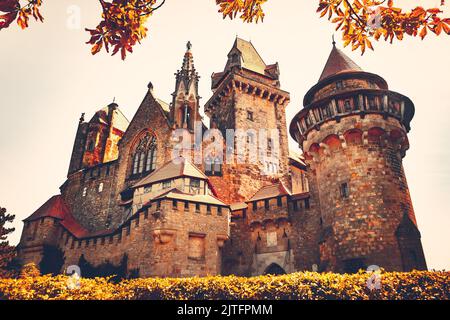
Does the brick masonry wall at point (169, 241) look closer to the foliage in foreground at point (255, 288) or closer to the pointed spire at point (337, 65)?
the foliage in foreground at point (255, 288)

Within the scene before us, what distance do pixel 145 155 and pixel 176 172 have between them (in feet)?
25.4

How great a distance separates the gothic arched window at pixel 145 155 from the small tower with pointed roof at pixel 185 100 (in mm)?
2967

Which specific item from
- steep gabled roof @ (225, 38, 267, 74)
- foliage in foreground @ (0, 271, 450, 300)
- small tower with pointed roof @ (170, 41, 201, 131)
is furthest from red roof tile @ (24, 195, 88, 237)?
steep gabled roof @ (225, 38, 267, 74)

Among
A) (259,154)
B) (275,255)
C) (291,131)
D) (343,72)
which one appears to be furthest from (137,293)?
(259,154)

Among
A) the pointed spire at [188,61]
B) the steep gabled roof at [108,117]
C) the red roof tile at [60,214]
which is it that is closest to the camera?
the red roof tile at [60,214]

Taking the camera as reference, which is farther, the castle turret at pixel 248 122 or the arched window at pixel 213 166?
the castle turret at pixel 248 122

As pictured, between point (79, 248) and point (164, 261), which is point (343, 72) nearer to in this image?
point (164, 261)

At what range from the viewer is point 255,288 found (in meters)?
12.7

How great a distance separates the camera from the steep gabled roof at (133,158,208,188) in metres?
23.0

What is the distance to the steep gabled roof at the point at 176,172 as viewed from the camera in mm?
23031

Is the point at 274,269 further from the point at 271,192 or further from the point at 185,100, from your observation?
the point at 185,100

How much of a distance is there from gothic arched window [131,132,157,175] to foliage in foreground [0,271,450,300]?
16.0 metres

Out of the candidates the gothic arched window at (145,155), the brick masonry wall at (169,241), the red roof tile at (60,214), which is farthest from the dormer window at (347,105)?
the red roof tile at (60,214)

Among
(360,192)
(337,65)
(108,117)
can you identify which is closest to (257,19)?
(360,192)
